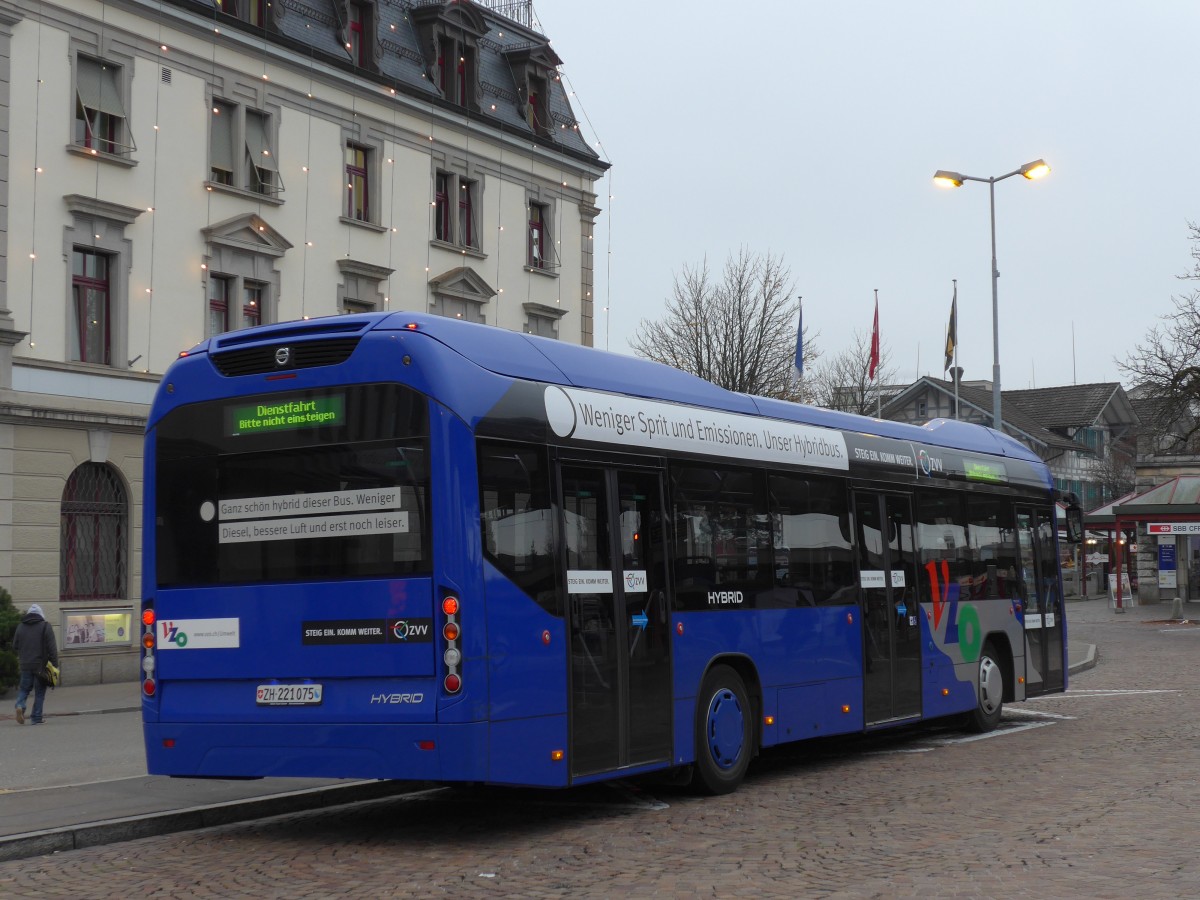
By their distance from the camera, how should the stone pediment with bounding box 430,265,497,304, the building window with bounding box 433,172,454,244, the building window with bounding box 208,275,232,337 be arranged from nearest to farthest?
the building window with bounding box 208,275,232,337 < the stone pediment with bounding box 430,265,497,304 < the building window with bounding box 433,172,454,244

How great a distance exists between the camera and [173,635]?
1023cm

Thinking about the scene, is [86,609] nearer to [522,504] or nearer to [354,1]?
[354,1]

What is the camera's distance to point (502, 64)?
3775cm

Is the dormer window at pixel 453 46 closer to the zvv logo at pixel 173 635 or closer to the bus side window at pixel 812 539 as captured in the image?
the bus side window at pixel 812 539

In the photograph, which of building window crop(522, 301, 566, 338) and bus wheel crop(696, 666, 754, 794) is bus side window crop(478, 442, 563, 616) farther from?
building window crop(522, 301, 566, 338)

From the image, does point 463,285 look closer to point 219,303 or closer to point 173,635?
point 219,303

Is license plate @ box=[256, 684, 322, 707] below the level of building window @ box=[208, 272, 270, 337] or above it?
below

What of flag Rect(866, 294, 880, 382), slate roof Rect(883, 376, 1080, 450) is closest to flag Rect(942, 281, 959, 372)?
flag Rect(866, 294, 880, 382)

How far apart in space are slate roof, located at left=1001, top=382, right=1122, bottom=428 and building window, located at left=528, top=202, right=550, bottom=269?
70.8 m

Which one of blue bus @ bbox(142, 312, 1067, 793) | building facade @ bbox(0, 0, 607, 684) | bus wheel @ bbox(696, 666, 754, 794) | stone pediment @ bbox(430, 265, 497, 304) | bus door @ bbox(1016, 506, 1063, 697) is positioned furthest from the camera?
stone pediment @ bbox(430, 265, 497, 304)

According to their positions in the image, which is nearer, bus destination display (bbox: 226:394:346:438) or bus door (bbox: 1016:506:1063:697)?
bus destination display (bbox: 226:394:346:438)

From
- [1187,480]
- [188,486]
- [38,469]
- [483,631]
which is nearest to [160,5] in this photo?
[38,469]

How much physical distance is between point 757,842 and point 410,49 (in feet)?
91.4

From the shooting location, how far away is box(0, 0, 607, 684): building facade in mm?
26266
